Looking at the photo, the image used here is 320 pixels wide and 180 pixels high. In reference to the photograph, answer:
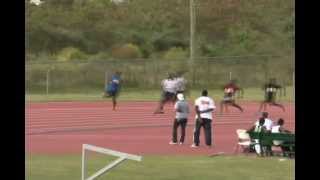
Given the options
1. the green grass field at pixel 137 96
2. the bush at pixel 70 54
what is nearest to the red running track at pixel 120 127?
the green grass field at pixel 137 96

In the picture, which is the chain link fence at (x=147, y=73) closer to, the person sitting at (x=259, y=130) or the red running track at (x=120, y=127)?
the red running track at (x=120, y=127)

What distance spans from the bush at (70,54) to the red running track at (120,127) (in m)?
17.9

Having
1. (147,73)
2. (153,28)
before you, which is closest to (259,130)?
(147,73)

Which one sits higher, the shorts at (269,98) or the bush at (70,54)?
the bush at (70,54)

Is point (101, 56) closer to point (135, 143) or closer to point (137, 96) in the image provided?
point (137, 96)

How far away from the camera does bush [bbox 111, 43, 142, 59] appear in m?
52.0

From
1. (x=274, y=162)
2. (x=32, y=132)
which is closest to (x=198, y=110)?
(x=274, y=162)

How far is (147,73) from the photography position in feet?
157

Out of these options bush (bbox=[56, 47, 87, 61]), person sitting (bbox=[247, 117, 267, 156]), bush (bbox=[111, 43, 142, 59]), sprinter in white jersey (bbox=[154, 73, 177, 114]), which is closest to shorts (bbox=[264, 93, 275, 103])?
sprinter in white jersey (bbox=[154, 73, 177, 114])

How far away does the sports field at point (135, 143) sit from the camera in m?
12.4
